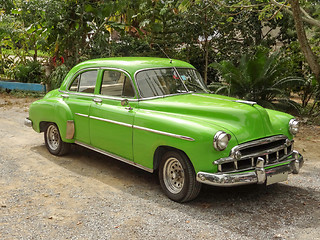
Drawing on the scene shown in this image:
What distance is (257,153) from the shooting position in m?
4.32

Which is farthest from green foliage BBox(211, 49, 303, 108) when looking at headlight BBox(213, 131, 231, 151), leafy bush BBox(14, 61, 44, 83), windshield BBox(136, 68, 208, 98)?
leafy bush BBox(14, 61, 44, 83)

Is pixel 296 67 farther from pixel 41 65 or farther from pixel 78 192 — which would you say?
pixel 41 65

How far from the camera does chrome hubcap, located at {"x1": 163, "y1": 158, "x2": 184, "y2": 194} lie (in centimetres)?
457

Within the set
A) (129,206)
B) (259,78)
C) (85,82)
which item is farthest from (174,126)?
(259,78)

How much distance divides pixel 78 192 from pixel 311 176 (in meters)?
3.44

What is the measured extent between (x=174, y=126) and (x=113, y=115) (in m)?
1.18

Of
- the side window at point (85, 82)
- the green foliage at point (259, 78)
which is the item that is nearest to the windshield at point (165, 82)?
the side window at point (85, 82)

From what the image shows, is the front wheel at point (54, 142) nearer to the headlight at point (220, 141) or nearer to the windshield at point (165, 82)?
the windshield at point (165, 82)

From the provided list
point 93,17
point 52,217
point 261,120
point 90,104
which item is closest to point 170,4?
point 93,17

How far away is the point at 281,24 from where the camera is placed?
13.7 m

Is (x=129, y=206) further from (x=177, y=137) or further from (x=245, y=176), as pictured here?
(x=245, y=176)

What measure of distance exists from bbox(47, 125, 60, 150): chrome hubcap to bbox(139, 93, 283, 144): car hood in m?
2.27

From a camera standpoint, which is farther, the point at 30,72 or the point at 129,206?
the point at 30,72

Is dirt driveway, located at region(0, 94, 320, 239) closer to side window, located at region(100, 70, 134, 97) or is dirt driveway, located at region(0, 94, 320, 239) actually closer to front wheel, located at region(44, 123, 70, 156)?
front wheel, located at region(44, 123, 70, 156)
